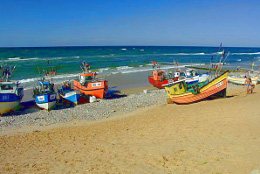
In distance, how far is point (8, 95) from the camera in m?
21.2

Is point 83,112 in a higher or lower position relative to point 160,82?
lower

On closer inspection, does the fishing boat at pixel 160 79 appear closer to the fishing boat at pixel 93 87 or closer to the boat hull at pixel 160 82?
the boat hull at pixel 160 82

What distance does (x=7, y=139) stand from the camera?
14438 mm

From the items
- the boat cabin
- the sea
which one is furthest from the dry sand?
the sea

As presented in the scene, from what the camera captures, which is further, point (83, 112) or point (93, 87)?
point (93, 87)

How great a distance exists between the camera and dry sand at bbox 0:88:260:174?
9805 millimetres

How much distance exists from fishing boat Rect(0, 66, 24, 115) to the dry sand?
15.5ft

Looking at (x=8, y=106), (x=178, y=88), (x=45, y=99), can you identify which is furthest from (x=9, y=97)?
(x=178, y=88)

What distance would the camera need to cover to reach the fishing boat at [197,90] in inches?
855

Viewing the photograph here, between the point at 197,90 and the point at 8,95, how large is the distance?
38.3 ft

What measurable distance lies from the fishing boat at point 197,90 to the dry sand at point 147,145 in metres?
4.36

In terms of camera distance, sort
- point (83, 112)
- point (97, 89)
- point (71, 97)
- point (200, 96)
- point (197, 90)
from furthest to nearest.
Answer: point (97, 89) < point (71, 97) < point (200, 96) < point (197, 90) < point (83, 112)

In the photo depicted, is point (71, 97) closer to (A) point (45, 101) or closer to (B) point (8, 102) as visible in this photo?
(A) point (45, 101)

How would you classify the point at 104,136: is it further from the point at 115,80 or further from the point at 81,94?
the point at 115,80
